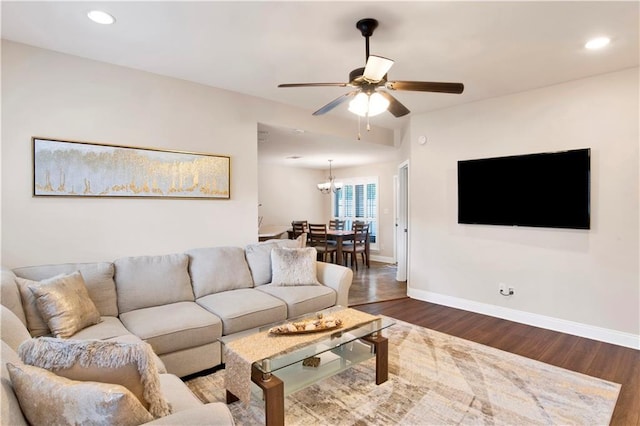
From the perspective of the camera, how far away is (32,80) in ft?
8.59

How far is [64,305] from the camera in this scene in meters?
2.10

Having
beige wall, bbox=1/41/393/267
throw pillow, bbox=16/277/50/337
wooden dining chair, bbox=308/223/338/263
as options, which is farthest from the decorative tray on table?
wooden dining chair, bbox=308/223/338/263

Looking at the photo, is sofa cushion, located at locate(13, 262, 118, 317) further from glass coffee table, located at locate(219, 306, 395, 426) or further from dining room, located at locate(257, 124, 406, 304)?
dining room, located at locate(257, 124, 406, 304)

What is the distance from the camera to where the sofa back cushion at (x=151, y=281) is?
268 cm

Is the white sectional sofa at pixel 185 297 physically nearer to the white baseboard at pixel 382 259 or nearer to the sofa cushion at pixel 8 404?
the sofa cushion at pixel 8 404

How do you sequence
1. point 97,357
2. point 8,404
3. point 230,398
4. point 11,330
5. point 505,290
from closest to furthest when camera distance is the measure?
point 8,404, point 97,357, point 11,330, point 230,398, point 505,290

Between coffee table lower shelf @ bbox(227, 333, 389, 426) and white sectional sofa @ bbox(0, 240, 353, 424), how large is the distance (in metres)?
0.53

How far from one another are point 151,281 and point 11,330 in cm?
125

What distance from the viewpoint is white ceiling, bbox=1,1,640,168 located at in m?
2.14

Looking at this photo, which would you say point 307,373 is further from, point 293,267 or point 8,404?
point 8,404

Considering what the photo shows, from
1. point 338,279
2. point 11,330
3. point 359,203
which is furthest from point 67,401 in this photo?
point 359,203

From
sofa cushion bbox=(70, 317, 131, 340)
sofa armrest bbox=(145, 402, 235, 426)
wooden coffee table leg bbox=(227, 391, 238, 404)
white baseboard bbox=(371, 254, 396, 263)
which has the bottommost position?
wooden coffee table leg bbox=(227, 391, 238, 404)

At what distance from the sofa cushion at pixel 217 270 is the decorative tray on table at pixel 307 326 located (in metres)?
1.01

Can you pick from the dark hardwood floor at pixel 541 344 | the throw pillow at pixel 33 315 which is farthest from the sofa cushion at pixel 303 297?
the throw pillow at pixel 33 315
